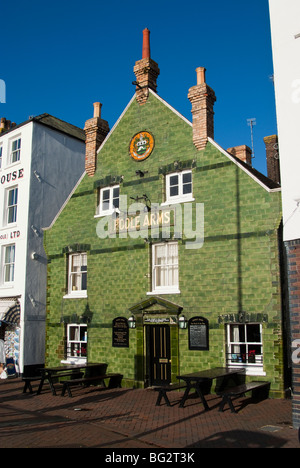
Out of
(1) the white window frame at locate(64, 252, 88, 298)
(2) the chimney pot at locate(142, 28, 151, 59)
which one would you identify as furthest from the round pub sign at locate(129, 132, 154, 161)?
(1) the white window frame at locate(64, 252, 88, 298)

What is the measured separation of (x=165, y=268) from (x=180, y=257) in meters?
0.94

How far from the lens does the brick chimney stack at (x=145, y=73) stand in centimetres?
1806

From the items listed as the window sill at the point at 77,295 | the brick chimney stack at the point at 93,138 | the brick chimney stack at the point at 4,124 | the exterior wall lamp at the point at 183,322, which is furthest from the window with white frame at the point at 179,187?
the brick chimney stack at the point at 4,124

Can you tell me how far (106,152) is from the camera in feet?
62.2

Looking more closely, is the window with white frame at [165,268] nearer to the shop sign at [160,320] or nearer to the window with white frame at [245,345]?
the shop sign at [160,320]

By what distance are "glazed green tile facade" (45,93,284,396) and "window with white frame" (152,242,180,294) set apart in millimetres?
297

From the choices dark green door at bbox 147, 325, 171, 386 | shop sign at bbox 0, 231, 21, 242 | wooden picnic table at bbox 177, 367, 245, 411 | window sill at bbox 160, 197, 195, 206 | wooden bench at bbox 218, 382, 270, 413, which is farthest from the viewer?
shop sign at bbox 0, 231, 21, 242

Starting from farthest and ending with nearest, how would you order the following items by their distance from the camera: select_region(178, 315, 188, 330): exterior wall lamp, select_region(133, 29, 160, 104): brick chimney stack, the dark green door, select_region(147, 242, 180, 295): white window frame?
1. select_region(133, 29, 160, 104): brick chimney stack
2. select_region(147, 242, 180, 295): white window frame
3. the dark green door
4. select_region(178, 315, 188, 330): exterior wall lamp

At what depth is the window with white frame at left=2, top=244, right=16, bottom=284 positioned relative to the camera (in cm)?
2231

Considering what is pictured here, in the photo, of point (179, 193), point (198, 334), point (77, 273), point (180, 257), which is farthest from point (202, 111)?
point (77, 273)

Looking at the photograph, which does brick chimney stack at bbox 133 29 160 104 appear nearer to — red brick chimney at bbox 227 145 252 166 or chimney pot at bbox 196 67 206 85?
chimney pot at bbox 196 67 206 85

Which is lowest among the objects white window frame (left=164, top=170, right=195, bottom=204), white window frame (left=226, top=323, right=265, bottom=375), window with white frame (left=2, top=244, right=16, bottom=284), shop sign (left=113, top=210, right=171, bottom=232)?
white window frame (left=226, top=323, right=265, bottom=375)
